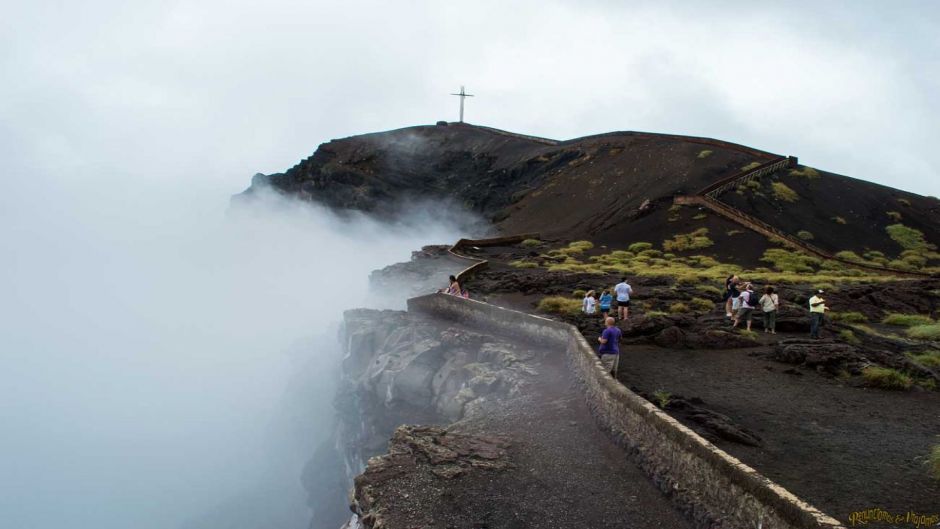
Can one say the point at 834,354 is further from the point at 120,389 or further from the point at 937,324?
the point at 120,389

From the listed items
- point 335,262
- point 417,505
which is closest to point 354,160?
point 335,262

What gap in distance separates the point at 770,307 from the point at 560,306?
6910 millimetres

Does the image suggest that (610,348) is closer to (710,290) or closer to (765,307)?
(765,307)

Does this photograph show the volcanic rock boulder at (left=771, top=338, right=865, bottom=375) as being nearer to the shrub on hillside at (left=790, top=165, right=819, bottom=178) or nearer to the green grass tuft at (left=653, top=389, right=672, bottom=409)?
the green grass tuft at (left=653, top=389, right=672, bottom=409)

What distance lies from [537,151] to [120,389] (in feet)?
186

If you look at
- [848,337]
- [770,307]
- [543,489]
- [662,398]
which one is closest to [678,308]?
[770,307]

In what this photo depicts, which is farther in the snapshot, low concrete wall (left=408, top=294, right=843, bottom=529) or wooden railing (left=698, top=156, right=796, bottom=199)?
wooden railing (left=698, top=156, right=796, bottom=199)

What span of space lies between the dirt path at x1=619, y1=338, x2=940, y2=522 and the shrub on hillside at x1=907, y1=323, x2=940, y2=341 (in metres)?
7.19

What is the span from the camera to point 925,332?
21391mm

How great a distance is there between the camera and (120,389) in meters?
80.9

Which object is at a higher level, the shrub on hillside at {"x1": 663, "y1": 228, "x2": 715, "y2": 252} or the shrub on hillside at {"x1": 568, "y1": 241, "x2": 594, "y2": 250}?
the shrub on hillside at {"x1": 663, "y1": 228, "x2": 715, "y2": 252}

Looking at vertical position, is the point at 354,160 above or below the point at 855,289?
above

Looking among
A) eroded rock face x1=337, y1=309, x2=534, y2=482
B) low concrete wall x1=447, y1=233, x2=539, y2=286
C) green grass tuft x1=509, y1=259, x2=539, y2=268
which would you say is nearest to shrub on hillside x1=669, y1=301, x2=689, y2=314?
eroded rock face x1=337, y1=309, x2=534, y2=482

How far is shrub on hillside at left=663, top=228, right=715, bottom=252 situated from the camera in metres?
44.4
